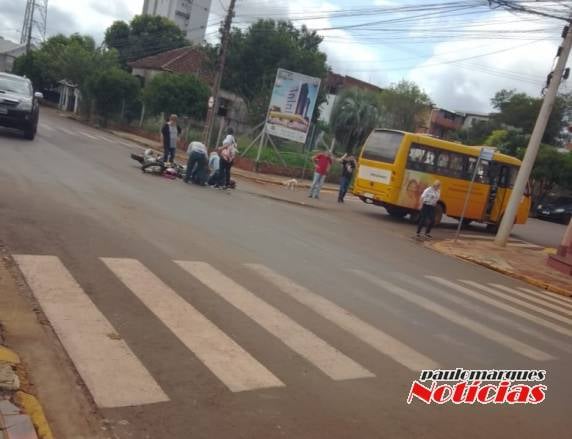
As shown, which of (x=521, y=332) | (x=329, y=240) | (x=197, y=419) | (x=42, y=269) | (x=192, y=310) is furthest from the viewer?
(x=329, y=240)

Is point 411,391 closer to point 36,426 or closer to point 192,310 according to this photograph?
point 192,310

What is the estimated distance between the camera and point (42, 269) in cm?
609

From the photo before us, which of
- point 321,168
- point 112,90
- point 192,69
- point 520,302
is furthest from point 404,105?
point 520,302

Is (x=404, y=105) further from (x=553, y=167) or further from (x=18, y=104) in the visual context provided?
(x=18, y=104)

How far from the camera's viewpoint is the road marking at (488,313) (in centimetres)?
714

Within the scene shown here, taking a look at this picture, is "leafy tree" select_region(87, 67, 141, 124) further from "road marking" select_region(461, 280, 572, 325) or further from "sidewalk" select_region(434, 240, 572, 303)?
"road marking" select_region(461, 280, 572, 325)

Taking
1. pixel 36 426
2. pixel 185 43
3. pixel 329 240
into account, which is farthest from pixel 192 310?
pixel 185 43

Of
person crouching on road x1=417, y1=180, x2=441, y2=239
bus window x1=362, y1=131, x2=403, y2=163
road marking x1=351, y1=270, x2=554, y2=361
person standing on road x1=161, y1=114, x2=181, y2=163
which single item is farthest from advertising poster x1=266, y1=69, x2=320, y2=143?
road marking x1=351, y1=270, x2=554, y2=361

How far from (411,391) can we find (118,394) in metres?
2.37

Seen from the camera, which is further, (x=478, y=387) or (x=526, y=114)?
(x=526, y=114)

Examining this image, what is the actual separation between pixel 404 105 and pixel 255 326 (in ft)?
186

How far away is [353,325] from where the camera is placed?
6207 millimetres

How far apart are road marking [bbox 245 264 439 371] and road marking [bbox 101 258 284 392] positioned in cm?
148

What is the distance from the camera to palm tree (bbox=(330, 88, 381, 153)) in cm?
4353
